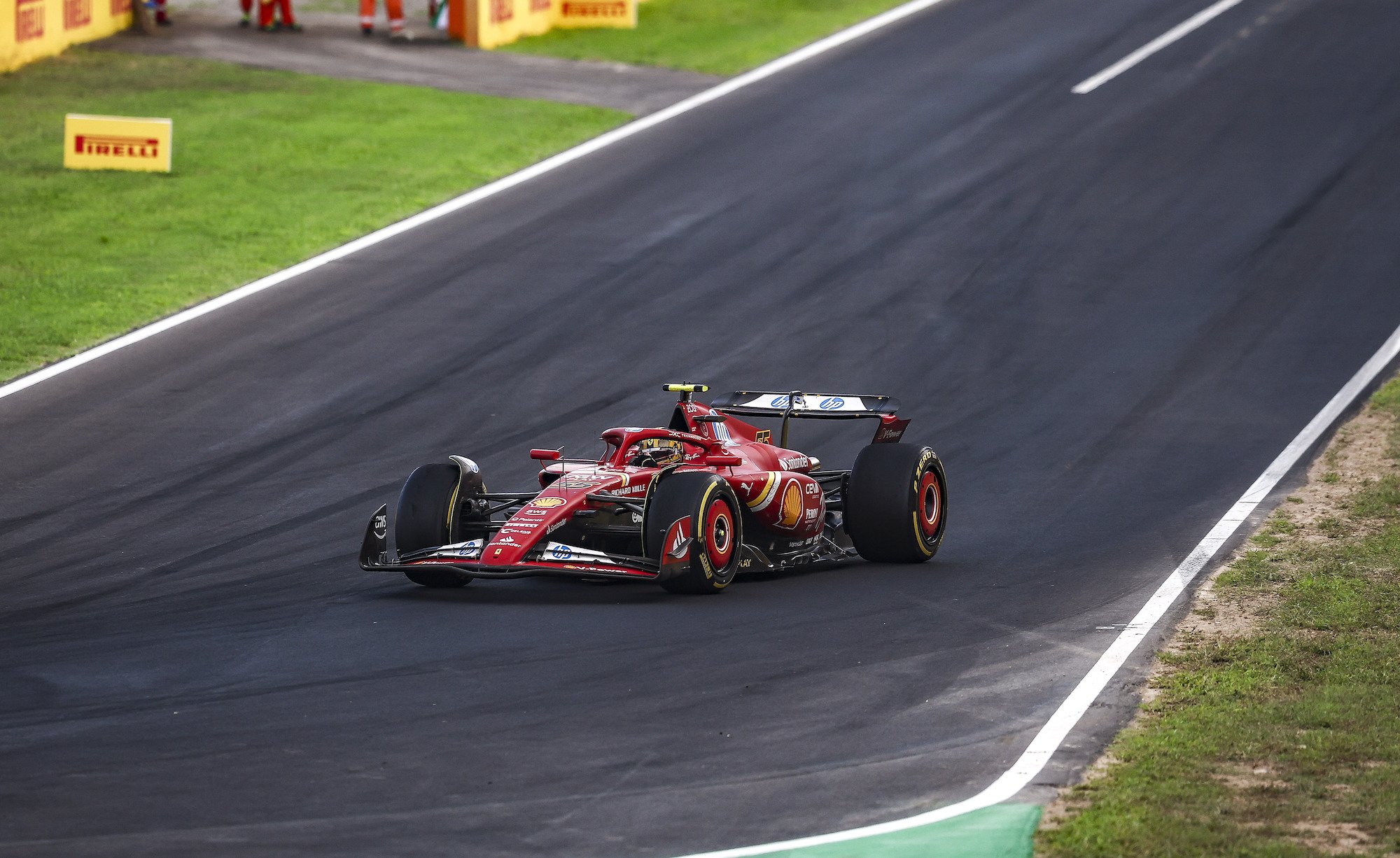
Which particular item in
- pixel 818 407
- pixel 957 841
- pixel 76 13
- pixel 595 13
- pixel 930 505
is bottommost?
pixel 930 505

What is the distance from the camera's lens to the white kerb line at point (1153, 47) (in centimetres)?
3366

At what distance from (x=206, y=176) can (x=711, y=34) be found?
43.8 feet

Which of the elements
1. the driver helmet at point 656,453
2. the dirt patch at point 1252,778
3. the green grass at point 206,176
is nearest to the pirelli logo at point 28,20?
the green grass at point 206,176

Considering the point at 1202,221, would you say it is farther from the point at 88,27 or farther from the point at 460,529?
the point at 88,27

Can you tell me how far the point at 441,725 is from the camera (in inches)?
390

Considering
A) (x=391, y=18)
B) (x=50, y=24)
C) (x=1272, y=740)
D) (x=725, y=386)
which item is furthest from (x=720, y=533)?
(x=391, y=18)

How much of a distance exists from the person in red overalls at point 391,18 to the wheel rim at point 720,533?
1017 inches

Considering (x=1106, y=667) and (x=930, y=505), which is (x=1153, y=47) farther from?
(x=1106, y=667)

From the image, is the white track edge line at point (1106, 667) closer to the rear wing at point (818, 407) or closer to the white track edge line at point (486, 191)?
the rear wing at point (818, 407)

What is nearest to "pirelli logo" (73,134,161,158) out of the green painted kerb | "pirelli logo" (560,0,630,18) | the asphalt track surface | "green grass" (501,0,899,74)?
the asphalt track surface

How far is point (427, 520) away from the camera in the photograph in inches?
526

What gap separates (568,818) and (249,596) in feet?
17.8

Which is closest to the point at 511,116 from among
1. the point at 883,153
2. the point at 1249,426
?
the point at 883,153

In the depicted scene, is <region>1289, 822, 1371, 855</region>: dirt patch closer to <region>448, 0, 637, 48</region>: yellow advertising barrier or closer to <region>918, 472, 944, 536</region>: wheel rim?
<region>918, 472, 944, 536</region>: wheel rim
